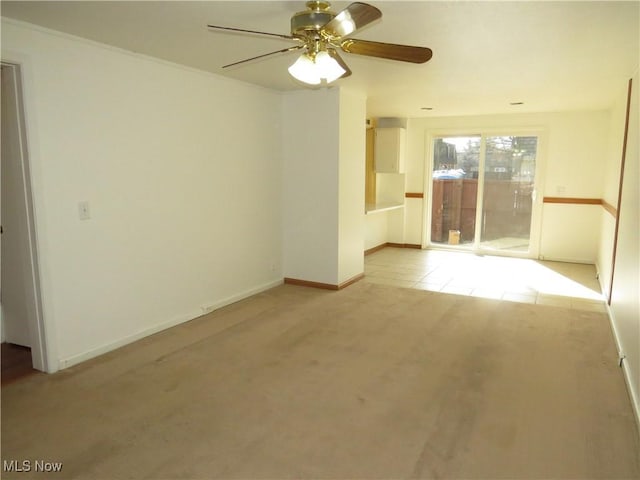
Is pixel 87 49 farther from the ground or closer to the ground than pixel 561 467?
farther from the ground

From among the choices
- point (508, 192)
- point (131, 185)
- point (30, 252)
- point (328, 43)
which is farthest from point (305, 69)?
point (508, 192)

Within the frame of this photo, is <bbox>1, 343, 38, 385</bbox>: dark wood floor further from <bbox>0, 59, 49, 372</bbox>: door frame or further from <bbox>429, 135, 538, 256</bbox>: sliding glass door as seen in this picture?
<bbox>429, 135, 538, 256</bbox>: sliding glass door

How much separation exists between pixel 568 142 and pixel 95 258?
6224 millimetres

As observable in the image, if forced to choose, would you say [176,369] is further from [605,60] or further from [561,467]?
[605,60]

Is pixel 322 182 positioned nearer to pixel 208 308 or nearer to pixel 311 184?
pixel 311 184

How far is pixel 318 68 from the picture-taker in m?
2.21

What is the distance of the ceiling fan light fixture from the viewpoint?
→ 2178mm

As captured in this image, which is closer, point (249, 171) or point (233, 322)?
point (233, 322)

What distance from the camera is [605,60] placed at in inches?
128

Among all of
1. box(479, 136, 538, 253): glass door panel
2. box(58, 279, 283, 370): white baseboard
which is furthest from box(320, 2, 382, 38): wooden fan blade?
box(479, 136, 538, 253): glass door panel

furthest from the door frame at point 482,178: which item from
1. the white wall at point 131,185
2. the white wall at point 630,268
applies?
the white wall at point 131,185

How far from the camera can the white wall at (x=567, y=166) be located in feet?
19.7

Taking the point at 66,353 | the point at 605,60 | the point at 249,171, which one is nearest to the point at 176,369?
the point at 66,353

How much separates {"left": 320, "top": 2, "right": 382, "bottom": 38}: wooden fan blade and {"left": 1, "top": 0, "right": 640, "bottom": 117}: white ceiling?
34cm
